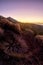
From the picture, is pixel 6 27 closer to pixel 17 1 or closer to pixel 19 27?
pixel 19 27

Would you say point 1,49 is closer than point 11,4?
Yes

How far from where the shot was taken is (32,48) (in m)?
1.63

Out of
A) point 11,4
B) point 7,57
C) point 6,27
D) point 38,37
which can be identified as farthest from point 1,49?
point 11,4

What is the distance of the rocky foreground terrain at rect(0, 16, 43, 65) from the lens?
160 cm

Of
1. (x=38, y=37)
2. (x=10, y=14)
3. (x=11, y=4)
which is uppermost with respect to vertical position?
(x=11, y=4)

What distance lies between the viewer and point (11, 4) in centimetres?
177

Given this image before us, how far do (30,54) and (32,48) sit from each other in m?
0.06

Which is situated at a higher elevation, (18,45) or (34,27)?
(34,27)

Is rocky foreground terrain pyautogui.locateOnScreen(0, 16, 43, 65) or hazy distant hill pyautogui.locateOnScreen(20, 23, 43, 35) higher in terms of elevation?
hazy distant hill pyautogui.locateOnScreen(20, 23, 43, 35)

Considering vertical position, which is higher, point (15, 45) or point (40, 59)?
point (15, 45)

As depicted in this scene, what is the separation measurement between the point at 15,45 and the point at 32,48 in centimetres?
17

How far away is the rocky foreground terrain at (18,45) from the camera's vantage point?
1598mm

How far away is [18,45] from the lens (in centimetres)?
164

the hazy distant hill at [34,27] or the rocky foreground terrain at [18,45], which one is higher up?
the hazy distant hill at [34,27]
